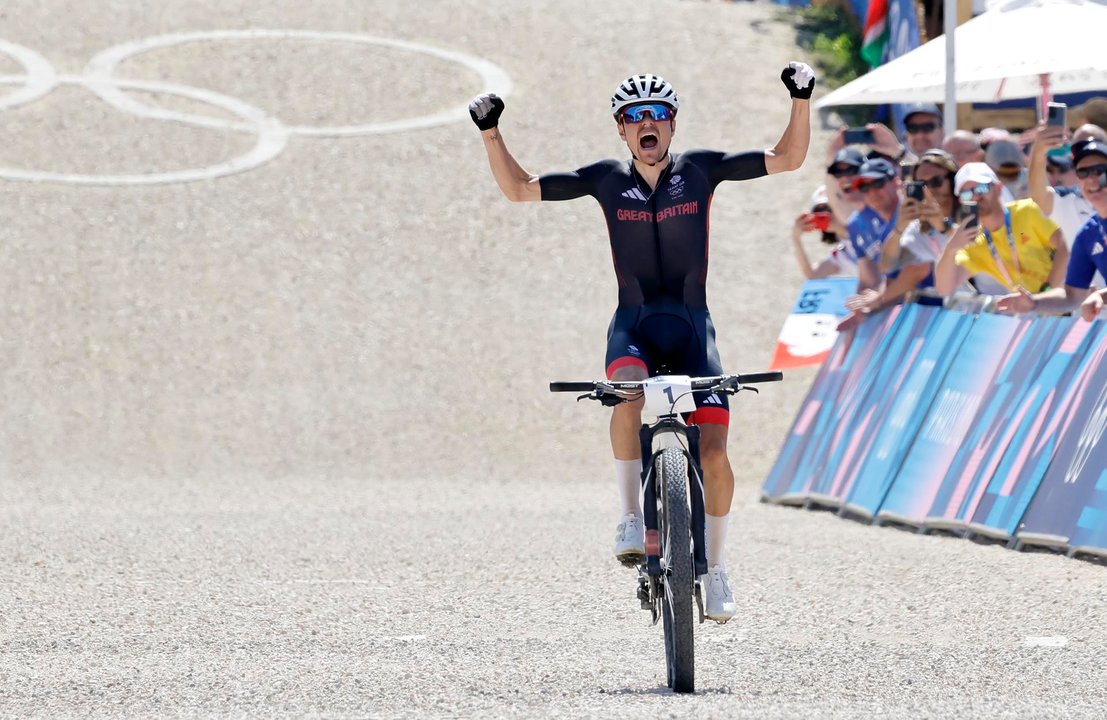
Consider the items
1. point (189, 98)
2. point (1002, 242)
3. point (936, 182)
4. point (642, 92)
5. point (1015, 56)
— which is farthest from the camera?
point (189, 98)

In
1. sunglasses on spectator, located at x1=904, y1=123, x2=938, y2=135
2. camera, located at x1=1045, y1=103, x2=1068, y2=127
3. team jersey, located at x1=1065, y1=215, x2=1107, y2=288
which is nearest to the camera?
team jersey, located at x1=1065, y1=215, x2=1107, y2=288

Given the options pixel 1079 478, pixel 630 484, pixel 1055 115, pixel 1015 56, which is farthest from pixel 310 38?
pixel 630 484

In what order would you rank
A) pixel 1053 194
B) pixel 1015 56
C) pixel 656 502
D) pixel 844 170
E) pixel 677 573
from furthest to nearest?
1. pixel 844 170
2. pixel 1015 56
3. pixel 1053 194
4. pixel 656 502
5. pixel 677 573

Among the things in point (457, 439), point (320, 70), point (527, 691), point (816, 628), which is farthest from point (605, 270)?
point (527, 691)

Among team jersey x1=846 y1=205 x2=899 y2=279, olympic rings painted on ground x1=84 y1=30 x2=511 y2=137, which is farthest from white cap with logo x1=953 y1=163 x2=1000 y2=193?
olympic rings painted on ground x1=84 y1=30 x2=511 y2=137

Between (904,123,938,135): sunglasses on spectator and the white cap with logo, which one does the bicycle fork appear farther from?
(904,123,938,135): sunglasses on spectator

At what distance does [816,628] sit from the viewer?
7703mm

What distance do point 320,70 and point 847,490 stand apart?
15.9 m

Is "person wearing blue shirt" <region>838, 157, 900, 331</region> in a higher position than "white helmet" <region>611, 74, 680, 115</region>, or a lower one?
lower

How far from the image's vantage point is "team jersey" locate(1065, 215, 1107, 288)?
32.0 feet

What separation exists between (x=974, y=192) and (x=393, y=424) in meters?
8.56

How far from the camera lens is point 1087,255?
988cm

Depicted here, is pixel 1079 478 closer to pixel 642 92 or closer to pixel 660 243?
pixel 660 243

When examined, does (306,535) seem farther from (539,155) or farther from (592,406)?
(539,155)
